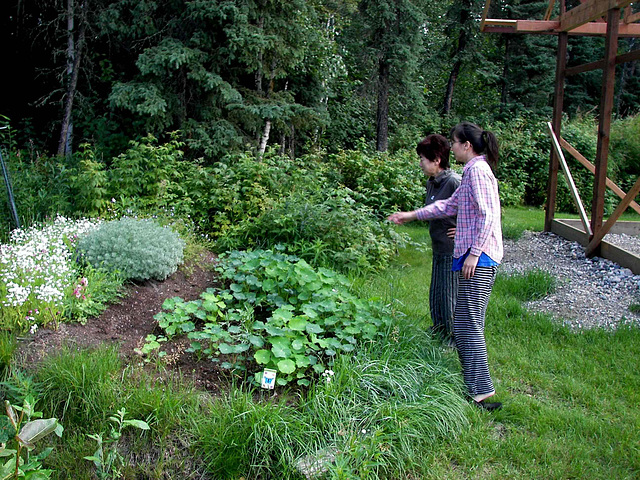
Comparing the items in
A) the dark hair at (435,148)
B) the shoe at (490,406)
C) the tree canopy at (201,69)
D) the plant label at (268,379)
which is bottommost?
the shoe at (490,406)

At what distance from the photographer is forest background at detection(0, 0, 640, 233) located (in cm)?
709

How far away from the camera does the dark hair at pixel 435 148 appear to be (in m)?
4.03

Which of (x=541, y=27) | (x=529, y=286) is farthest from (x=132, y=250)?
(x=541, y=27)

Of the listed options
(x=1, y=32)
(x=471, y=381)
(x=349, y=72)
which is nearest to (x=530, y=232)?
(x=471, y=381)

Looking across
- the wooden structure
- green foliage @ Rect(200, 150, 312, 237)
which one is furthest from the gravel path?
green foliage @ Rect(200, 150, 312, 237)

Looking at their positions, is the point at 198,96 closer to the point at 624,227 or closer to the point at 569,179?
the point at 569,179

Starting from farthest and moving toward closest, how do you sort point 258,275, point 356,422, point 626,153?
point 626,153 < point 258,275 < point 356,422

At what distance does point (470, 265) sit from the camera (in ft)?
10.7

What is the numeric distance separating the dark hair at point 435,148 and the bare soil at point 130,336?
2.18 m

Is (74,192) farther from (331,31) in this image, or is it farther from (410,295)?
(331,31)

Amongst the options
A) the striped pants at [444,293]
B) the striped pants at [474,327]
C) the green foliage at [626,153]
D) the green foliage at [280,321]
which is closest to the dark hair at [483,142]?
the striped pants at [474,327]

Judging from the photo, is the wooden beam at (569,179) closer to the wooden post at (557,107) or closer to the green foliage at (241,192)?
the wooden post at (557,107)

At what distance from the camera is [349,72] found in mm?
15961

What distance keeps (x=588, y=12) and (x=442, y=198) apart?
427 cm
